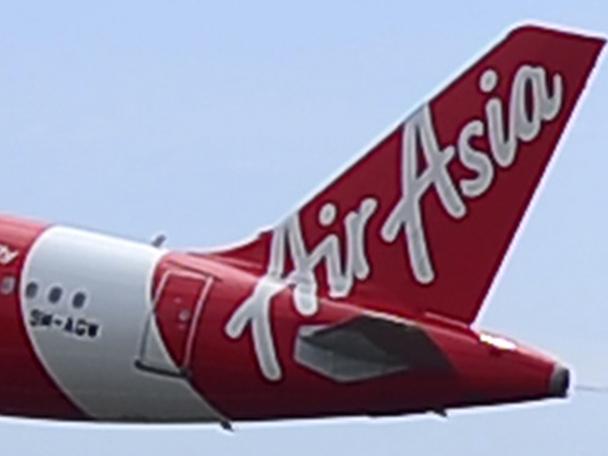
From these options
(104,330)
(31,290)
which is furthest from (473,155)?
(31,290)

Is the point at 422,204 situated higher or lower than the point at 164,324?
higher

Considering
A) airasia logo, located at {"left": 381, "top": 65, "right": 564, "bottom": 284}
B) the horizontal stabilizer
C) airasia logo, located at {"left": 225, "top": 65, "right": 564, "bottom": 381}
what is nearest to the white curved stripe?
airasia logo, located at {"left": 225, "top": 65, "right": 564, "bottom": 381}

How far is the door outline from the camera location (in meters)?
48.2

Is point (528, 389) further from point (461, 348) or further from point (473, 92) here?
point (473, 92)

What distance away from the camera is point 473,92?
48406mm

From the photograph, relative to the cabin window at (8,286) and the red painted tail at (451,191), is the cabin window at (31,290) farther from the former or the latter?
the red painted tail at (451,191)

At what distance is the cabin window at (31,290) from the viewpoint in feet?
165

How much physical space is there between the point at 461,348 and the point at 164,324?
19.1ft

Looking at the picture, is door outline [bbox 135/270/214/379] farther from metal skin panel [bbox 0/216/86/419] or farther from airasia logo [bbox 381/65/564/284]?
airasia logo [bbox 381/65/564/284]

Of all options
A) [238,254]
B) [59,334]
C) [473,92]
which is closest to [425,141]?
[473,92]

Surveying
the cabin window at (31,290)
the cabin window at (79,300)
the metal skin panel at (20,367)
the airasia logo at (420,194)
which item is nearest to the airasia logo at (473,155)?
the airasia logo at (420,194)

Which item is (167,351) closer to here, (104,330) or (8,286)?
(104,330)

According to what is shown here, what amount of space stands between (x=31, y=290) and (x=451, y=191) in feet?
27.8

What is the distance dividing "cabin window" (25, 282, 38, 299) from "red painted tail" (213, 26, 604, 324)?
4741mm
